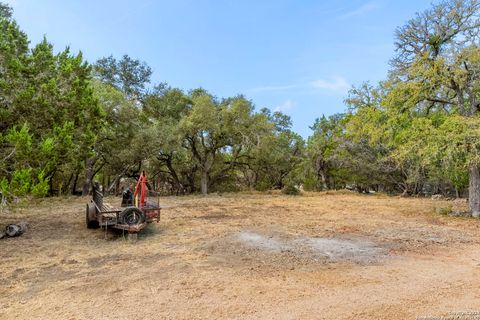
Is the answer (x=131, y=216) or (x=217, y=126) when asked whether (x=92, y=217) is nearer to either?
(x=131, y=216)

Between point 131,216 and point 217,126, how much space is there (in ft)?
42.9

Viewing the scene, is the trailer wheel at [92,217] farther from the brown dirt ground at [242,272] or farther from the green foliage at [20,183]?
the green foliage at [20,183]

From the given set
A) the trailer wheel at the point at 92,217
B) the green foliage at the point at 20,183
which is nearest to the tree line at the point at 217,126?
the green foliage at the point at 20,183

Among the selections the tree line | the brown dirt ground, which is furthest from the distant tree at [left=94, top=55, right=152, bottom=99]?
the brown dirt ground

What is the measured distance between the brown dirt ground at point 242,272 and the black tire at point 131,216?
1.62 ft

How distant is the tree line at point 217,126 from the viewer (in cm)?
833

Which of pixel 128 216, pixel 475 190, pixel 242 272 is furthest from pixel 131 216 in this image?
pixel 475 190

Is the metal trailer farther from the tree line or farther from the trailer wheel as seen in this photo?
the tree line

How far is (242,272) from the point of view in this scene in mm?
5363

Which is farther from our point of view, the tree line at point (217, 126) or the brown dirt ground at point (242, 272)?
the tree line at point (217, 126)

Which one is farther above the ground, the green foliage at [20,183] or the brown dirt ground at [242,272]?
the green foliage at [20,183]

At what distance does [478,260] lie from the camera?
19.8 ft

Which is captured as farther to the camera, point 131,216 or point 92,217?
point 92,217

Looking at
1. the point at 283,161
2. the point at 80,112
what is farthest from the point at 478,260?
the point at 283,161
